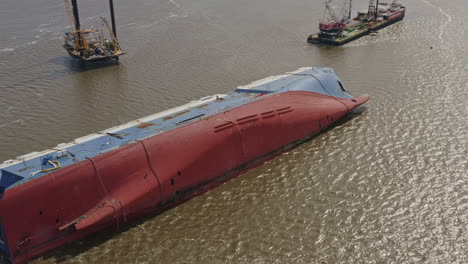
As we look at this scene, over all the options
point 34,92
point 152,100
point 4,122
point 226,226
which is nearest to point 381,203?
point 226,226

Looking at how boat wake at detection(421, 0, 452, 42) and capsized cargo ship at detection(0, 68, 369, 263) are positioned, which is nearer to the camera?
capsized cargo ship at detection(0, 68, 369, 263)

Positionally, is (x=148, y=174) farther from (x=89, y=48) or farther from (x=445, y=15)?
(x=445, y=15)

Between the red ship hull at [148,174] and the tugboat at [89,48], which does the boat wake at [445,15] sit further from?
the tugboat at [89,48]

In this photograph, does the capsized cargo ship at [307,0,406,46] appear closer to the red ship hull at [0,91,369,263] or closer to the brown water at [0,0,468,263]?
the brown water at [0,0,468,263]

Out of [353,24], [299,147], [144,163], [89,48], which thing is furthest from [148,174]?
[353,24]

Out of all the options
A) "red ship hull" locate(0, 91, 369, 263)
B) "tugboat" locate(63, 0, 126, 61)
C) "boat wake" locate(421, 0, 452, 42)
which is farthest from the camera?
"boat wake" locate(421, 0, 452, 42)

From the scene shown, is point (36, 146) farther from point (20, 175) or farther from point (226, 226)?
point (226, 226)

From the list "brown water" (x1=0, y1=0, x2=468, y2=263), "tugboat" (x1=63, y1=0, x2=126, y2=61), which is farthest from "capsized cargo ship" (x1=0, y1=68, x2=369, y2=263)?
"tugboat" (x1=63, y1=0, x2=126, y2=61)

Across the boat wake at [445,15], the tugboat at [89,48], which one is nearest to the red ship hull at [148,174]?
the tugboat at [89,48]
